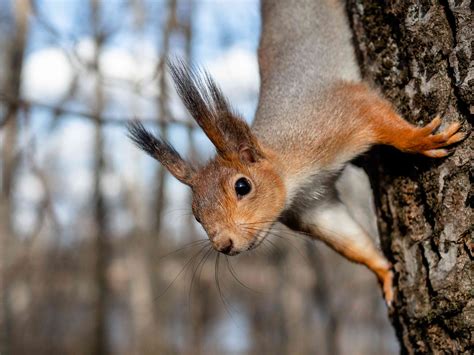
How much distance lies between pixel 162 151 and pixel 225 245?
19.2 inches

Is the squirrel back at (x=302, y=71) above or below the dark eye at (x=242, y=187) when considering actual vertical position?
above

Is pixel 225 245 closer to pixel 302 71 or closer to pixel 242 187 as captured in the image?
pixel 242 187

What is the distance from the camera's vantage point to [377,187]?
5.97 feet

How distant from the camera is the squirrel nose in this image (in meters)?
1.82

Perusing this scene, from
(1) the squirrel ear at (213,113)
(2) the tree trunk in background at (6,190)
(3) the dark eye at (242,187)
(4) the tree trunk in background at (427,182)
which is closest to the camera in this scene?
(4) the tree trunk in background at (427,182)

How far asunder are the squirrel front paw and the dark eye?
1.94 feet

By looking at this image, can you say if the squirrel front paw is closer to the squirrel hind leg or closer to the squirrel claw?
the squirrel hind leg

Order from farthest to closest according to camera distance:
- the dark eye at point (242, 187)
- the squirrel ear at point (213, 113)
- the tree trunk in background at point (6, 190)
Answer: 1. the tree trunk in background at point (6, 190)
2. the dark eye at point (242, 187)
3. the squirrel ear at point (213, 113)

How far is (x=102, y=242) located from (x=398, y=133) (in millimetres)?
8293

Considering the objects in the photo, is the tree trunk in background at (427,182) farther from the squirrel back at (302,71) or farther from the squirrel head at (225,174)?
the squirrel head at (225,174)

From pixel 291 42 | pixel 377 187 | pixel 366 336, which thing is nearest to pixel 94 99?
pixel 291 42

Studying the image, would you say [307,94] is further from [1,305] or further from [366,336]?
[366,336]

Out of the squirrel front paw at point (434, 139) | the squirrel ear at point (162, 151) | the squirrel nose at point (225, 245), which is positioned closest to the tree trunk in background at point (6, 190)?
the squirrel ear at point (162, 151)

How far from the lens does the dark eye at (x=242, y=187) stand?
197 centimetres
